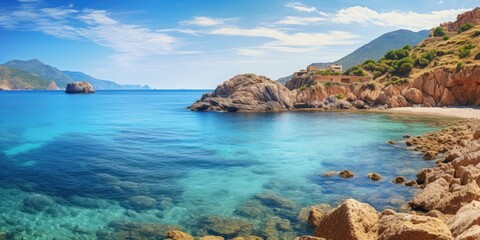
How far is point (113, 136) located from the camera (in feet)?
188

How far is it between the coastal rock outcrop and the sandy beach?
35.2m

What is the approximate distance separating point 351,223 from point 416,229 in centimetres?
239

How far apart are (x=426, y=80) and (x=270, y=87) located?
47980mm

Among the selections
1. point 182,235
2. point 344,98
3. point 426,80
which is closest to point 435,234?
point 182,235

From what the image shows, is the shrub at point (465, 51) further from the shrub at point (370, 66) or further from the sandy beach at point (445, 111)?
the shrub at point (370, 66)

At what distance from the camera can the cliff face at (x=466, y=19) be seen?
16009 centimetres

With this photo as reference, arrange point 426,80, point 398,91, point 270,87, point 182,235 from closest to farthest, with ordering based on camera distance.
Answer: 1. point 182,235
2. point 426,80
3. point 398,91
4. point 270,87

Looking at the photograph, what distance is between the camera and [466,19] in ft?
538

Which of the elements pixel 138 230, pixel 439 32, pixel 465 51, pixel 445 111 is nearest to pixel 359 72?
pixel 465 51

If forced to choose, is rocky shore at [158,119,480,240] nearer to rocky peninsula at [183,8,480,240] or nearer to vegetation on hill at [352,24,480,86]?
rocky peninsula at [183,8,480,240]

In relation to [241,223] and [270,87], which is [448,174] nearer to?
[241,223]

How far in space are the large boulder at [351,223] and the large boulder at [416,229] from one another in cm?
86

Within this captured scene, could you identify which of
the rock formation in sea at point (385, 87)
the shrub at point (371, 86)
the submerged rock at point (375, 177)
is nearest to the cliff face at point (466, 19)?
the rock formation in sea at point (385, 87)

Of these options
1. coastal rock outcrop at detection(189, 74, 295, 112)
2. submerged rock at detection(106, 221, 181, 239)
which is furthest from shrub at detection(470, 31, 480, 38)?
submerged rock at detection(106, 221, 181, 239)
